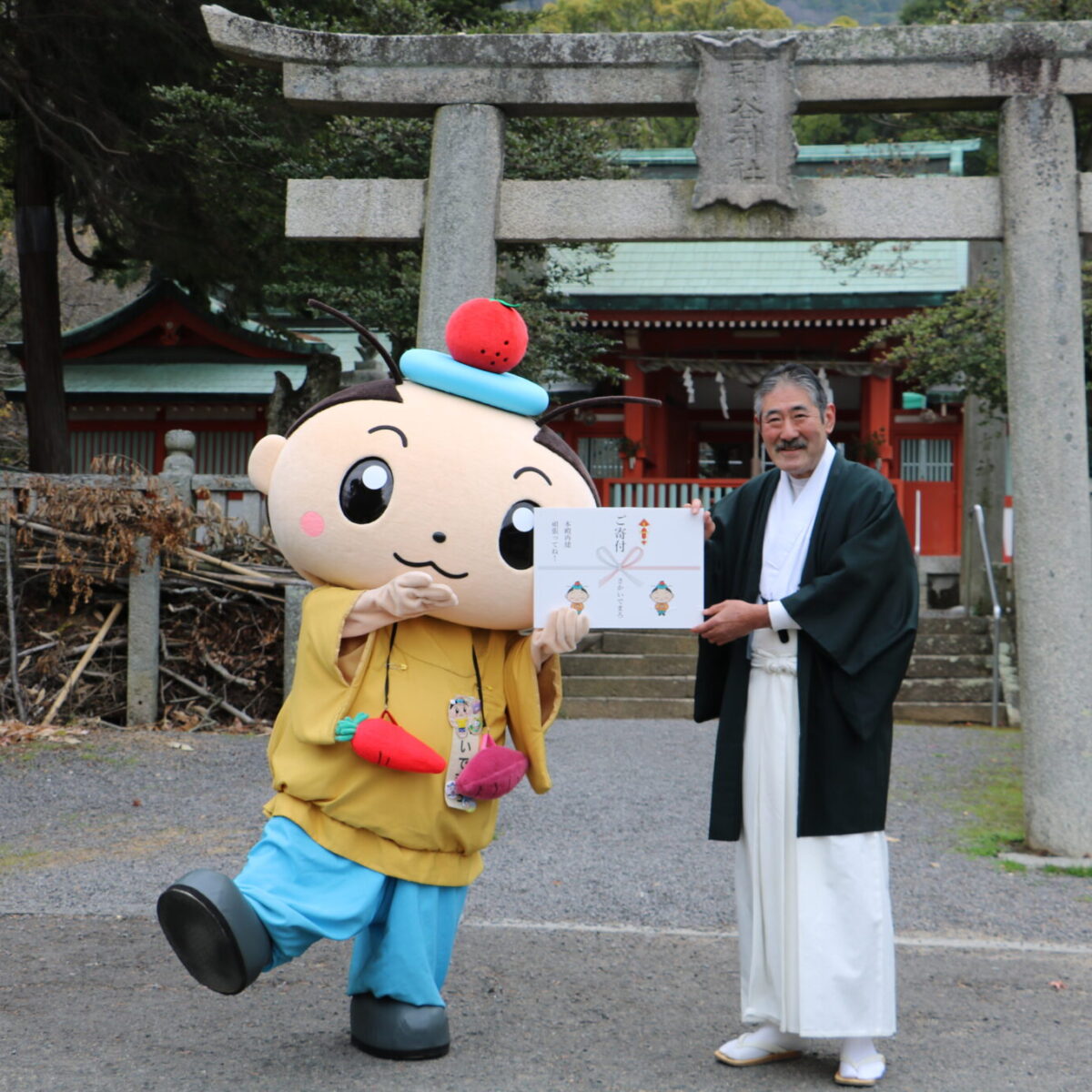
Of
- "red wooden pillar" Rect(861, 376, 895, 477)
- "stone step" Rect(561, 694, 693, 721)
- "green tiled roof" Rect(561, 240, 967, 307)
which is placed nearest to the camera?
"stone step" Rect(561, 694, 693, 721)

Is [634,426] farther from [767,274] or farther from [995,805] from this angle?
[995,805]

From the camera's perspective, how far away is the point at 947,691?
37.6ft

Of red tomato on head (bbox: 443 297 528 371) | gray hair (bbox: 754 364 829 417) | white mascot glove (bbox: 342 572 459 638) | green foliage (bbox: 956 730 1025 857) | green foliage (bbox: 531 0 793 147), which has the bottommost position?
green foliage (bbox: 956 730 1025 857)

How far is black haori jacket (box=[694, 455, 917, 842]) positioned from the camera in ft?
11.3

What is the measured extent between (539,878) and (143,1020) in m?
2.24

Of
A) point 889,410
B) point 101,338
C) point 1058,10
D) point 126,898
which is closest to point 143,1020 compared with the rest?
point 126,898

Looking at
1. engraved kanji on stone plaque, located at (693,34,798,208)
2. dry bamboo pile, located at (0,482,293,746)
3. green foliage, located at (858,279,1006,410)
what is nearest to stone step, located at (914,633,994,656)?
green foliage, located at (858,279,1006,410)

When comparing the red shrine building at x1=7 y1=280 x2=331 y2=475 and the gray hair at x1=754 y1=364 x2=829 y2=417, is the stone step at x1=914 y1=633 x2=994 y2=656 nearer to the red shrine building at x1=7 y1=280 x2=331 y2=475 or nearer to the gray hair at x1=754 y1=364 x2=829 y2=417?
the red shrine building at x1=7 y1=280 x2=331 y2=475

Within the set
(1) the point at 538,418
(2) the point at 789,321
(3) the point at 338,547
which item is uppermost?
(2) the point at 789,321

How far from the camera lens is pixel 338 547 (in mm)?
3443

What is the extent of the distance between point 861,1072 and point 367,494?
Result: 2.08 m

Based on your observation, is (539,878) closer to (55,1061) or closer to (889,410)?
(55,1061)

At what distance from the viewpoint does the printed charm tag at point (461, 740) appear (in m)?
3.46

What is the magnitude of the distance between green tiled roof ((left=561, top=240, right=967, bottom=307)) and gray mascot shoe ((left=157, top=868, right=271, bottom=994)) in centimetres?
1141
